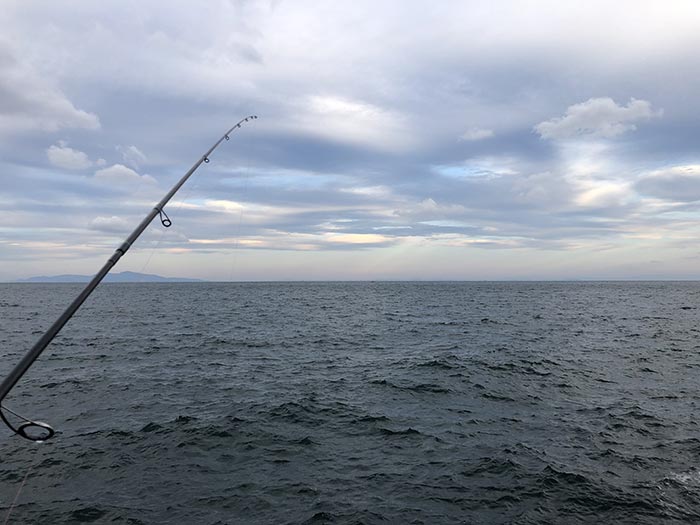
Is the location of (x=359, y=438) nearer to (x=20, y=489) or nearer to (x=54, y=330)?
(x=20, y=489)

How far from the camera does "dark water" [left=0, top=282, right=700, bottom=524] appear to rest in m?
9.49

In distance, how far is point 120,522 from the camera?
29.1 feet

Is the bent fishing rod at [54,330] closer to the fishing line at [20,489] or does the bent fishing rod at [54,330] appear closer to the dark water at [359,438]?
the fishing line at [20,489]

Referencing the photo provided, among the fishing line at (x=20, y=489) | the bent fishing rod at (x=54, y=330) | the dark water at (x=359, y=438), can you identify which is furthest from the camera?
the dark water at (x=359, y=438)

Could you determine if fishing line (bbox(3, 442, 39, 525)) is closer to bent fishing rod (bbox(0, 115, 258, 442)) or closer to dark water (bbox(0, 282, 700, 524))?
dark water (bbox(0, 282, 700, 524))

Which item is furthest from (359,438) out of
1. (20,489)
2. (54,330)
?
(54,330)

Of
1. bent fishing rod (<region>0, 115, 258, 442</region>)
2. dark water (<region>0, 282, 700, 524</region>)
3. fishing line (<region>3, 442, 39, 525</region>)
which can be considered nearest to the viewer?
bent fishing rod (<region>0, 115, 258, 442</region>)

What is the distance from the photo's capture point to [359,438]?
521 inches

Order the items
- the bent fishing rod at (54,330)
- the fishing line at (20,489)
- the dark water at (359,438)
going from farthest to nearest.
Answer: the dark water at (359,438) < the fishing line at (20,489) < the bent fishing rod at (54,330)

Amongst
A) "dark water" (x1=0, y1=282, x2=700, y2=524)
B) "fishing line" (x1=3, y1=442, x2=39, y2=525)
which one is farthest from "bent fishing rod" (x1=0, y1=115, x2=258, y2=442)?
"dark water" (x1=0, y1=282, x2=700, y2=524)

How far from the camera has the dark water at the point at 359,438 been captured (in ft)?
31.1

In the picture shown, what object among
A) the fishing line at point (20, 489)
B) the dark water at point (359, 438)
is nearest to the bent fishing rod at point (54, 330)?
the fishing line at point (20, 489)

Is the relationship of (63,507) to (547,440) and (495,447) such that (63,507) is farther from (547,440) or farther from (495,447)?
(547,440)

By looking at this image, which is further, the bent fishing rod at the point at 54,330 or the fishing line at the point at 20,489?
the fishing line at the point at 20,489
